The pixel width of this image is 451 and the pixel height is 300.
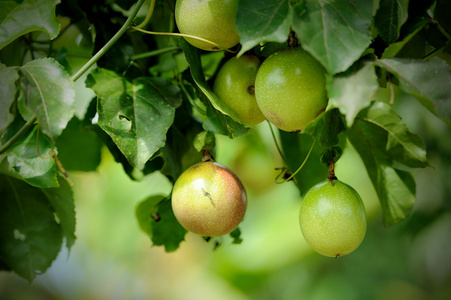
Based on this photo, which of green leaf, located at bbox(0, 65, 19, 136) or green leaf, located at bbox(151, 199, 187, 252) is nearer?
green leaf, located at bbox(0, 65, 19, 136)

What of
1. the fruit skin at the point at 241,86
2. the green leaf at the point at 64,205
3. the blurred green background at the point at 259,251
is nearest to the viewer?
the fruit skin at the point at 241,86

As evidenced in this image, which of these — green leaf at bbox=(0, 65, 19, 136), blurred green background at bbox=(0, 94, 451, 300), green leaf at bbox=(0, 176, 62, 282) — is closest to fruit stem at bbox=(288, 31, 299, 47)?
green leaf at bbox=(0, 65, 19, 136)

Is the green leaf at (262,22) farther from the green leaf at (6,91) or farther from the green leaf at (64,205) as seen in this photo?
the green leaf at (64,205)

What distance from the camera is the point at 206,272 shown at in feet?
5.31

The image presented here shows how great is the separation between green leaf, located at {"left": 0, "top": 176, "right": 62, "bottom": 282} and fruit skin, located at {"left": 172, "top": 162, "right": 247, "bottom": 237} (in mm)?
212

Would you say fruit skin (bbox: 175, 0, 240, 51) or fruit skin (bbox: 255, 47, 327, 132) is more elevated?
fruit skin (bbox: 175, 0, 240, 51)

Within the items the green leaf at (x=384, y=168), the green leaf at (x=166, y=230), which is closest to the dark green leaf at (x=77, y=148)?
the green leaf at (x=166, y=230)

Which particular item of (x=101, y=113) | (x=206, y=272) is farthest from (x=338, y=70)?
(x=206, y=272)

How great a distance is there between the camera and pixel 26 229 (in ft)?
1.79

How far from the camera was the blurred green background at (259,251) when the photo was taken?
121cm

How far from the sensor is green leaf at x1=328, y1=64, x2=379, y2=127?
310mm

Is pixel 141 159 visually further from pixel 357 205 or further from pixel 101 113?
pixel 357 205

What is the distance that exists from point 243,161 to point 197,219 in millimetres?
909

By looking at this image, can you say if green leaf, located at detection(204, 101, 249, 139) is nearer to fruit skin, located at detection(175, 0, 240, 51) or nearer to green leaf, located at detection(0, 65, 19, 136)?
fruit skin, located at detection(175, 0, 240, 51)
